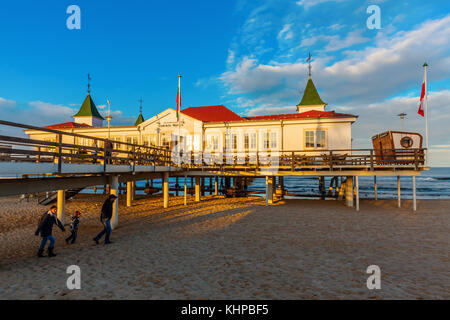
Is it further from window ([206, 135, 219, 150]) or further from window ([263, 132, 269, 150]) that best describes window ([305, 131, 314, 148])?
window ([206, 135, 219, 150])

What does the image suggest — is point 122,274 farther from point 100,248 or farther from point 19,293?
point 100,248

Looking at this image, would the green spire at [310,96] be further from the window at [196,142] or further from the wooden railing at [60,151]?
the wooden railing at [60,151]

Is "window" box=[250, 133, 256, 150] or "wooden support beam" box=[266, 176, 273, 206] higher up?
"window" box=[250, 133, 256, 150]

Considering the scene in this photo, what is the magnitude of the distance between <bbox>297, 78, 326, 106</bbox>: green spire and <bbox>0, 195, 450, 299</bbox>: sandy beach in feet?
56.5

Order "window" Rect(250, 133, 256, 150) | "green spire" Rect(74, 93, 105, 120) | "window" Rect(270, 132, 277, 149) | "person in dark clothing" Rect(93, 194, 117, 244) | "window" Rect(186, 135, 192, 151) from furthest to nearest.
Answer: "green spire" Rect(74, 93, 105, 120)
"window" Rect(186, 135, 192, 151)
"window" Rect(250, 133, 256, 150)
"window" Rect(270, 132, 277, 149)
"person in dark clothing" Rect(93, 194, 117, 244)

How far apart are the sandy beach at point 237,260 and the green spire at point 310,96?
678 inches

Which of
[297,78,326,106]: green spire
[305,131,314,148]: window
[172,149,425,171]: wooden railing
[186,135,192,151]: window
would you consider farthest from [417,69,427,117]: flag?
[186,135,192,151]: window

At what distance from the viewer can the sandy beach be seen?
5914 millimetres

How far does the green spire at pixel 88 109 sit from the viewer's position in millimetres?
33062

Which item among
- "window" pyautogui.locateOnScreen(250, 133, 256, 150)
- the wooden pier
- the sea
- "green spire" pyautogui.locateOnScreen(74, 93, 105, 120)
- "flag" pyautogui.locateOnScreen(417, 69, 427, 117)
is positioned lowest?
the sea

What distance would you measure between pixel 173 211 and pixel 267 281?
12026 mm

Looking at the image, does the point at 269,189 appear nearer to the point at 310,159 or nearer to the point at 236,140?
the point at 310,159

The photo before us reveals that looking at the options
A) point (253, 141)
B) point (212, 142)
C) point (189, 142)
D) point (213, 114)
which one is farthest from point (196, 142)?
point (253, 141)

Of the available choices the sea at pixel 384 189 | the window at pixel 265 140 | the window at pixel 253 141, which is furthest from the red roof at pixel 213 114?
the sea at pixel 384 189
